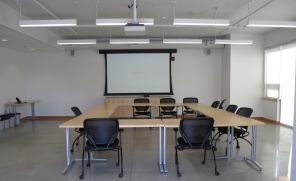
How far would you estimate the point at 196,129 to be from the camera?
3.02m

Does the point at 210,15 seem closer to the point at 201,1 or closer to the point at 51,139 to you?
the point at 201,1

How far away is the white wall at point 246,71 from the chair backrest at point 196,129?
4.96m

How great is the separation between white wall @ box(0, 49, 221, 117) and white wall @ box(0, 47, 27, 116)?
154 mm

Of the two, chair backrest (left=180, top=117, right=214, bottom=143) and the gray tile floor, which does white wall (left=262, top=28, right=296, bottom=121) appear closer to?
the gray tile floor

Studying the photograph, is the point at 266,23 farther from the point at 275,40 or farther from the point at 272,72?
the point at 272,72

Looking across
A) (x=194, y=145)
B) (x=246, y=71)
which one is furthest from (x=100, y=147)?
(x=246, y=71)

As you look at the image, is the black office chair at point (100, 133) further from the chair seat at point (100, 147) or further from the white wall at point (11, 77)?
the white wall at point (11, 77)

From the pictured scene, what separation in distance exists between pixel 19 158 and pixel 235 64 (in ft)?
23.5

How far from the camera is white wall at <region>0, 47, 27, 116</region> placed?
6.64 m

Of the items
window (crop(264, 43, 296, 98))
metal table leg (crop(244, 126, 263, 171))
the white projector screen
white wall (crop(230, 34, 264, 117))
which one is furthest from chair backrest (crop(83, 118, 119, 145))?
window (crop(264, 43, 296, 98))

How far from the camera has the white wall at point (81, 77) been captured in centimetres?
805

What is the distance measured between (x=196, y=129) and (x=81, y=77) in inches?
247

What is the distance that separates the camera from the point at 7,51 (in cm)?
693

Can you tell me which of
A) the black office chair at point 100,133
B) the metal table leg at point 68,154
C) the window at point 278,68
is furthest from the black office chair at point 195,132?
the window at point 278,68
